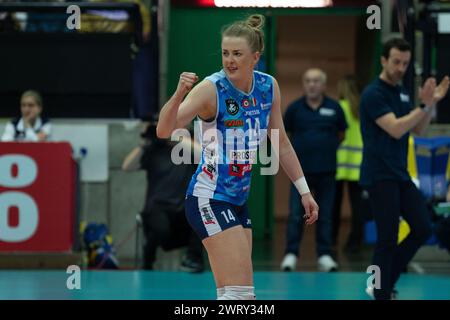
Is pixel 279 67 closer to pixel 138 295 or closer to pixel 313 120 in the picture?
pixel 313 120

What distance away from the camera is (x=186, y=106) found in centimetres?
537

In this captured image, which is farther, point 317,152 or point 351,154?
point 351,154

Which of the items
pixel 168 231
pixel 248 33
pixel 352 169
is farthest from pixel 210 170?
pixel 352 169

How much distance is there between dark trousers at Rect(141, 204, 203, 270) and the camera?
33.6 ft

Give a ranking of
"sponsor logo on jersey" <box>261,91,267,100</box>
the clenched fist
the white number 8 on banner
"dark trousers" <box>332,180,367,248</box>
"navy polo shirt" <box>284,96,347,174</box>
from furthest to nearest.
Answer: "dark trousers" <box>332,180,367,248</box> < "navy polo shirt" <box>284,96,347,174</box> < the white number 8 on banner < "sponsor logo on jersey" <box>261,91,267,100</box> < the clenched fist

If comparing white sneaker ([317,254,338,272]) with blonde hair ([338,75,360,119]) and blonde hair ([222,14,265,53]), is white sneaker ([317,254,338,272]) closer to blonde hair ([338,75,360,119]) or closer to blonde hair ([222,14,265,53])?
blonde hair ([338,75,360,119])

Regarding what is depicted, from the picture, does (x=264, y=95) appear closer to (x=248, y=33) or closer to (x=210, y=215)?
(x=248, y=33)

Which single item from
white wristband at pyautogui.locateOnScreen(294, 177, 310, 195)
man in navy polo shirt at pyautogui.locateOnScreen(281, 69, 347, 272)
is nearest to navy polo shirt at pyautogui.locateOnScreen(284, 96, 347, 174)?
man in navy polo shirt at pyautogui.locateOnScreen(281, 69, 347, 272)

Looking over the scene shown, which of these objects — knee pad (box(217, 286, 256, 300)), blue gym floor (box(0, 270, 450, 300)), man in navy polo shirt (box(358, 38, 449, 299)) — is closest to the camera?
knee pad (box(217, 286, 256, 300))

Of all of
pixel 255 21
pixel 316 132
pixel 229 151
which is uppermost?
pixel 255 21

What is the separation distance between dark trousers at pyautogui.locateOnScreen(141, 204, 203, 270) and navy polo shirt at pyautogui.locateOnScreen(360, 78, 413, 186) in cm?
282

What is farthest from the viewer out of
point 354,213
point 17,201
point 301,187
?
point 354,213

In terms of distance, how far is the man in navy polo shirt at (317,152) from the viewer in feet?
34.4

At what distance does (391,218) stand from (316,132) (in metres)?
3.18
